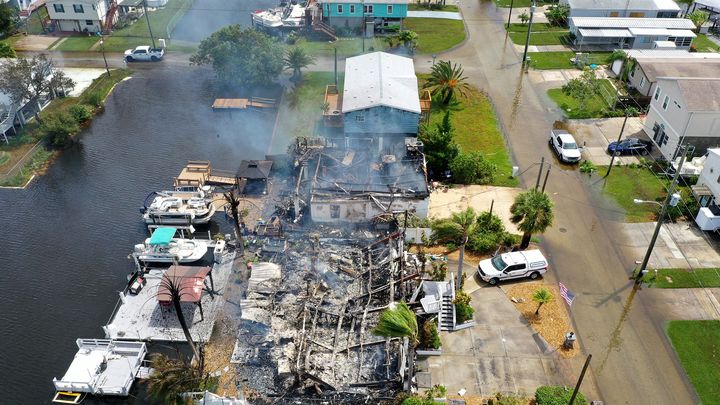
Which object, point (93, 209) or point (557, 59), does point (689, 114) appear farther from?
point (93, 209)

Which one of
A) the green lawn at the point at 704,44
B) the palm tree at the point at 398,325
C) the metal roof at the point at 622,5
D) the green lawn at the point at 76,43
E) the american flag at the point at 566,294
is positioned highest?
the metal roof at the point at 622,5

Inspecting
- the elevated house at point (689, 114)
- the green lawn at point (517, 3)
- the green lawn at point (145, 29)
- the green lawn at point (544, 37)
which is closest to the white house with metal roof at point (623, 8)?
the green lawn at point (544, 37)

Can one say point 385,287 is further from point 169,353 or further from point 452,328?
point 169,353

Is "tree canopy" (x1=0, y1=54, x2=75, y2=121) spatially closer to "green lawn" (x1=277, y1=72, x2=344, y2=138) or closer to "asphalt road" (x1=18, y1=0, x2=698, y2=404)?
"green lawn" (x1=277, y1=72, x2=344, y2=138)

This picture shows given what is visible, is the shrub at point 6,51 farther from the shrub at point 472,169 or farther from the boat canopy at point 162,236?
the shrub at point 472,169

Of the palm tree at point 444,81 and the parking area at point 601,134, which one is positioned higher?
the palm tree at point 444,81

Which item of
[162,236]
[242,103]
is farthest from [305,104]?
[162,236]

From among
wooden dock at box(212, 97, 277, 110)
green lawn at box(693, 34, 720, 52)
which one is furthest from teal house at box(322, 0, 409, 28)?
green lawn at box(693, 34, 720, 52)
